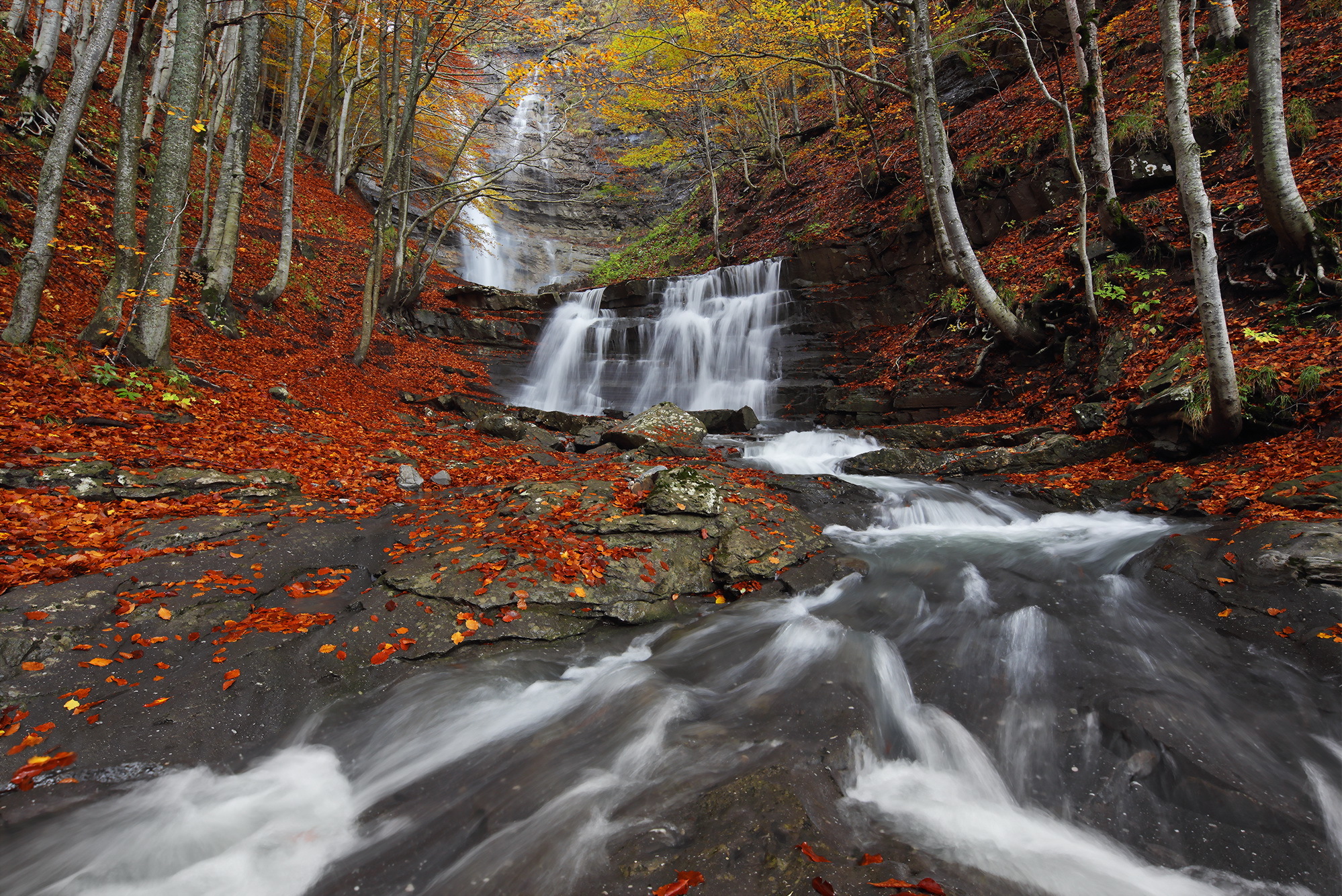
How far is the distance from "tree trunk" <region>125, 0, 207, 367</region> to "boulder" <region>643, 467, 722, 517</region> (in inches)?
260

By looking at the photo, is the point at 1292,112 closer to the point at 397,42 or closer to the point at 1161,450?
the point at 1161,450

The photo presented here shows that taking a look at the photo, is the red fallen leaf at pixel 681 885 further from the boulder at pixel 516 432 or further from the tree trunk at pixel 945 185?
the tree trunk at pixel 945 185

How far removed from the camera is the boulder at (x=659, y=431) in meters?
10.0

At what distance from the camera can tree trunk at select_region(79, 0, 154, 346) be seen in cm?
691

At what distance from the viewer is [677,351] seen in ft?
53.8

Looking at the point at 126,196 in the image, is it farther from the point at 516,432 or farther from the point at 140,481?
the point at 516,432

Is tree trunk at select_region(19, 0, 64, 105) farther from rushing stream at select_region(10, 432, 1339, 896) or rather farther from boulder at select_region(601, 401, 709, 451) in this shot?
rushing stream at select_region(10, 432, 1339, 896)

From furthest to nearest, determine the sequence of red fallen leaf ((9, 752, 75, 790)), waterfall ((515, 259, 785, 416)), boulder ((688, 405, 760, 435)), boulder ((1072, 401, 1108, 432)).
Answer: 1. waterfall ((515, 259, 785, 416))
2. boulder ((688, 405, 760, 435))
3. boulder ((1072, 401, 1108, 432))
4. red fallen leaf ((9, 752, 75, 790))

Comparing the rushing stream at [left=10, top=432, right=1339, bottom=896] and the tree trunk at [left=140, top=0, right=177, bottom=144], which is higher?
the tree trunk at [left=140, top=0, right=177, bottom=144]

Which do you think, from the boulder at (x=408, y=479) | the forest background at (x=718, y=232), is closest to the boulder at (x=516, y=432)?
the forest background at (x=718, y=232)

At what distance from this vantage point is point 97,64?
645 centimetres

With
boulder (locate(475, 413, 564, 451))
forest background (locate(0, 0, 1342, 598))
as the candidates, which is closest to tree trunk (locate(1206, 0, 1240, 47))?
forest background (locate(0, 0, 1342, 598))

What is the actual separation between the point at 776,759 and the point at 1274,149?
9.09 meters

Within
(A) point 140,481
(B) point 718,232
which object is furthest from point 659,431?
(B) point 718,232
